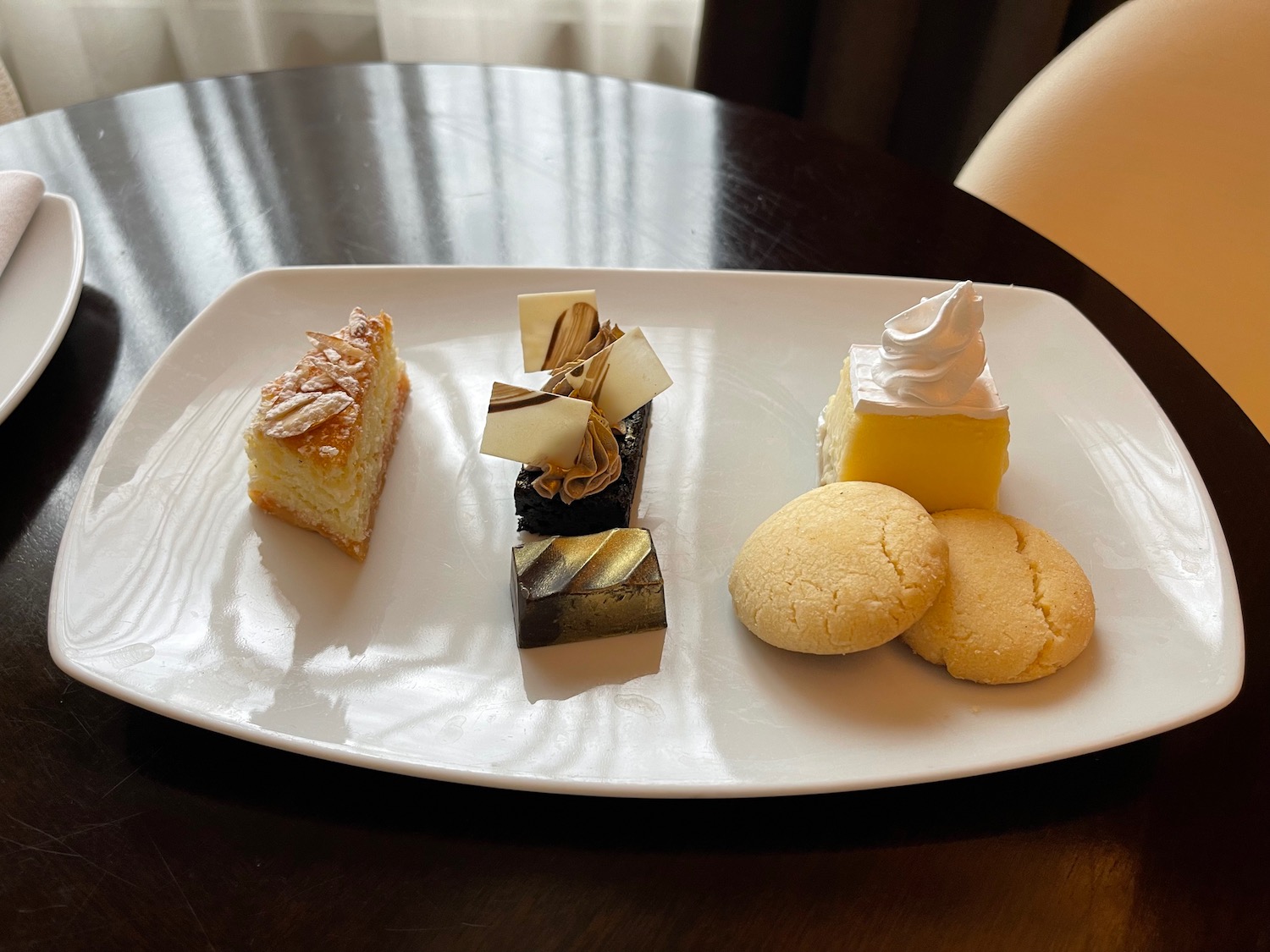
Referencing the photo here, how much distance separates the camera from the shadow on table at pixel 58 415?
3.97 feet

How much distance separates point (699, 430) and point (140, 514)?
72cm

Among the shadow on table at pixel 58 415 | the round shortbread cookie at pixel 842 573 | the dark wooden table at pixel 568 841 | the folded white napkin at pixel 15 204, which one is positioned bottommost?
the dark wooden table at pixel 568 841

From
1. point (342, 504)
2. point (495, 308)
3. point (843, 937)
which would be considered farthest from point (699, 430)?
point (843, 937)

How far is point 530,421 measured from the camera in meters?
1.14

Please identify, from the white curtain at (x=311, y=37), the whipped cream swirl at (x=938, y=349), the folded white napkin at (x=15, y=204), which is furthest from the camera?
the white curtain at (x=311, y=37)

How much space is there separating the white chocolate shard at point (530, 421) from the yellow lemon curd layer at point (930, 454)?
0.33 meters

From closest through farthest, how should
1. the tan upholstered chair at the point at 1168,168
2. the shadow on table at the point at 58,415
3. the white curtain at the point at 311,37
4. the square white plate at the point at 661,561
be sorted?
the square white plate at the point at 661,561 < the shadow on table at the point at 58,415 < the tan upholstered chair at the point at 1168,168 < the white curtain at the point at 311,37

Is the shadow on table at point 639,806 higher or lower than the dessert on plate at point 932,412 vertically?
lower

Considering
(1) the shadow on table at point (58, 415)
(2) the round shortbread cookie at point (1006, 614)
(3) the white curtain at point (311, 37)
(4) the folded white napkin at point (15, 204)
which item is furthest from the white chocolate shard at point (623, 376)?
(3) the white curtain at point (311, 37)

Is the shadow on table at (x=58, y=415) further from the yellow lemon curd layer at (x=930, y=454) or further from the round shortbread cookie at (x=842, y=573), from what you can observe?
the yellow lemon curd layer at (x=930, y=454)

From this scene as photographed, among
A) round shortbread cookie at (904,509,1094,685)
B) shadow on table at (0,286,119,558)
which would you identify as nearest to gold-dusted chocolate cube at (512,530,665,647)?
round shortbread cookie at (904,509,1094,685)

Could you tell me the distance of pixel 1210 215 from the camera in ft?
5.40

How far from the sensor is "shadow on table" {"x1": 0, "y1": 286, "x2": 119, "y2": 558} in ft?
3.97

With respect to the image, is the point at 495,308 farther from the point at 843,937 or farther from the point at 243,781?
the point at 843,937
